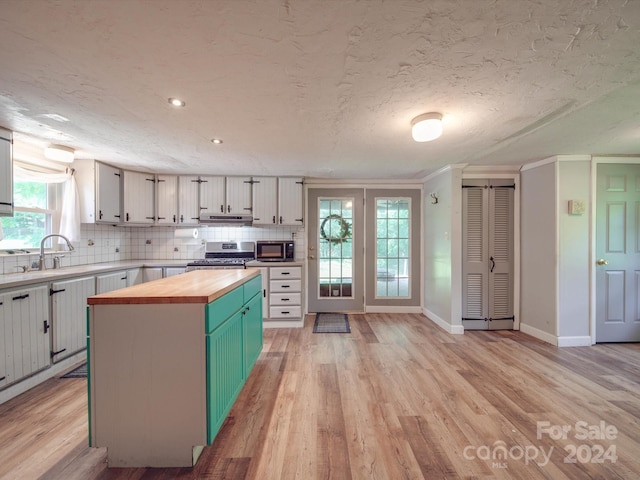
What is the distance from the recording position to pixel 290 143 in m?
2.62

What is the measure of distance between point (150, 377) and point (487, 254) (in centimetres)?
390

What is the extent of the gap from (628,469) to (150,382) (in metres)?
2.64

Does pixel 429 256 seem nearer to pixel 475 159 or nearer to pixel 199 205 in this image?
pixel 475 159

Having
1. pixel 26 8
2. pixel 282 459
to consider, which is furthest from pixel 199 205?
pixel 282 459

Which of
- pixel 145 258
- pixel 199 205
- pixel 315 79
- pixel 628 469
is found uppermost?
pixel 315 79

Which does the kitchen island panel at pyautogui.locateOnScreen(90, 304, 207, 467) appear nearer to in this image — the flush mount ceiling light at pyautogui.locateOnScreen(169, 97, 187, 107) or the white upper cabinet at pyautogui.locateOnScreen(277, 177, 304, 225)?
the flush mount ceiling light at pyautogui.locateOnScreen(169, 97, 187, 107)

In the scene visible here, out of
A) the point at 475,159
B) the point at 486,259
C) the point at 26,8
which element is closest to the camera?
the point at 26,8

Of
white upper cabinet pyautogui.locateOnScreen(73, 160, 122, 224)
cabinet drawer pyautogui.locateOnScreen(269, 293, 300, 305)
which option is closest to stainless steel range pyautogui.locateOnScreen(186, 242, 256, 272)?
cabinet drawer pyautogui.locateOnScreen(269, 293, 300, 305)

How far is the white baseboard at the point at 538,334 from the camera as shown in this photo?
3.06 metres

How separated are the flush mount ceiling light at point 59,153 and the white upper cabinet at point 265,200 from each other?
6.85ft

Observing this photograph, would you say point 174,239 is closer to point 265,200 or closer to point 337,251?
point 265,200

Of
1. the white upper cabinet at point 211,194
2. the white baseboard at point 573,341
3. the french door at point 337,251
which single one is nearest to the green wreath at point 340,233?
the french door at point 337,251

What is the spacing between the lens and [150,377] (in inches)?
55.1

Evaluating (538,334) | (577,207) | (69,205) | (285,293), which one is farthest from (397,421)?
(69,205)
